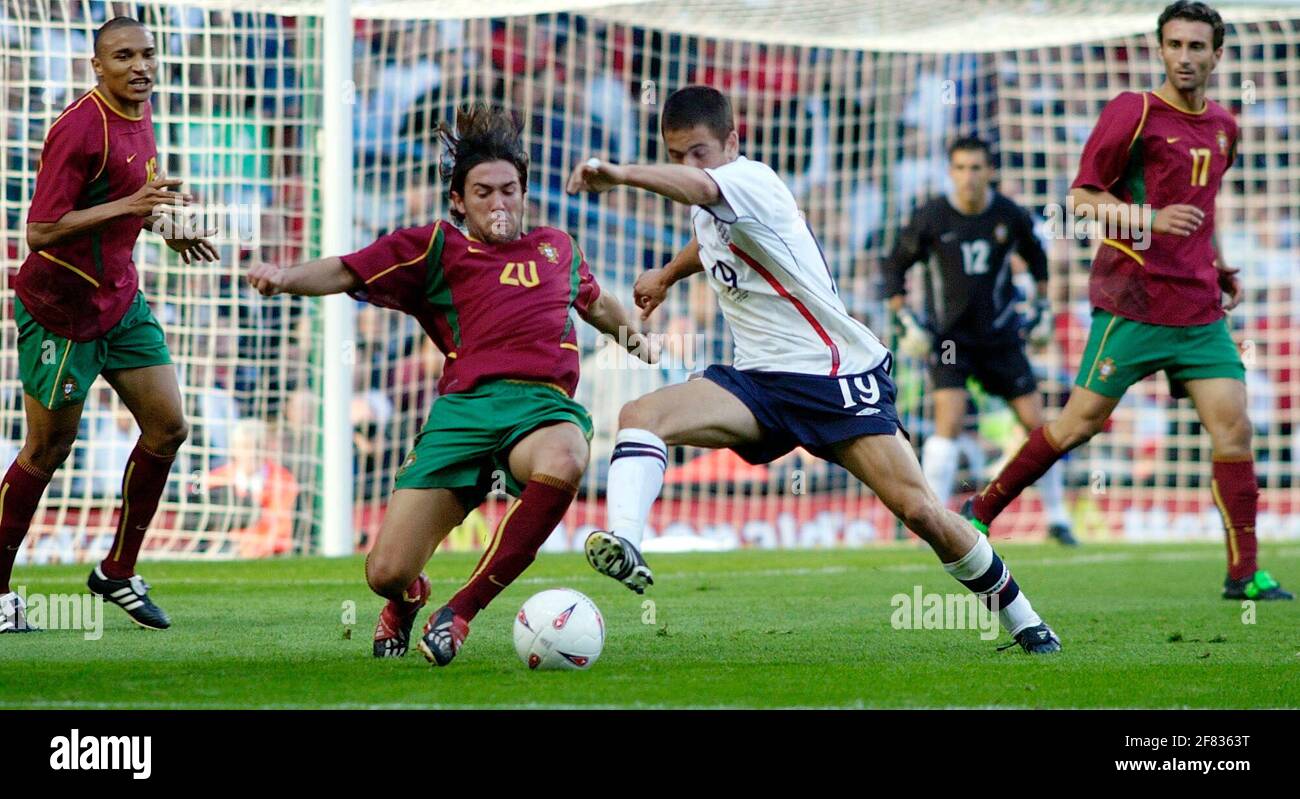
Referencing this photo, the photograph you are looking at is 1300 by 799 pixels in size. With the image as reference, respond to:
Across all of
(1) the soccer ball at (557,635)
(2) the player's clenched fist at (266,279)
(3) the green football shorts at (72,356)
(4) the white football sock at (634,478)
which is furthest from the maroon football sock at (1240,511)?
(3) the green football shorts at (72,356)

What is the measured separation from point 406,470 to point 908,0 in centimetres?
789

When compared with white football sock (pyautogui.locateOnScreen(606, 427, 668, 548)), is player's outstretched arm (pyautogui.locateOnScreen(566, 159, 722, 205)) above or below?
above

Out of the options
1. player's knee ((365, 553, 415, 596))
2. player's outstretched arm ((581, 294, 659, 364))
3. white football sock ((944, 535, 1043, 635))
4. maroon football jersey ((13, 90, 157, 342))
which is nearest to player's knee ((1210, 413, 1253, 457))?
white football sock ((944, 535, 1043, 635))

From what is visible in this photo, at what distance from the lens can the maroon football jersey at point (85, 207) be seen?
5965 millimetres

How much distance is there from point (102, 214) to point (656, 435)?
86.3 inches

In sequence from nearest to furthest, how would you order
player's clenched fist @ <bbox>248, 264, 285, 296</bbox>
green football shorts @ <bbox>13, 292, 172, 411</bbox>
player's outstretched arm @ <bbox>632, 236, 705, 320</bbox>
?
player's clenched fist @ <bbox>248, 264, 285, 296</bbox>, player's outstretched arm @ <bbox>632, 236, 705, 320</bbox>, green football shorts @ <bbox>13, 292, 172, 411</bbox>

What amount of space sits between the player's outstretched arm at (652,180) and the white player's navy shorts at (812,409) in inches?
24.9

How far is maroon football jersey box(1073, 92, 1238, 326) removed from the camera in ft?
23.6

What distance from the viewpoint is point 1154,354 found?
7.26 m

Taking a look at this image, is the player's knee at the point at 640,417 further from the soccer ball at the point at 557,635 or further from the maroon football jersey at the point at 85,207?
the maroon football jersey at the point at 85,207

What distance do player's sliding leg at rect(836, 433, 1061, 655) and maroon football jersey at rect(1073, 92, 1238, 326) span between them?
245 centimetres

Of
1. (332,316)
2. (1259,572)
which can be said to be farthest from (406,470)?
(332,316)

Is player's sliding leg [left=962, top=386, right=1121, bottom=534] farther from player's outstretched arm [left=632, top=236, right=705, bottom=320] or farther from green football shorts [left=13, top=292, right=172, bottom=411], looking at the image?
green football shorts [left=13, top=292, right=172, bottom=411]
